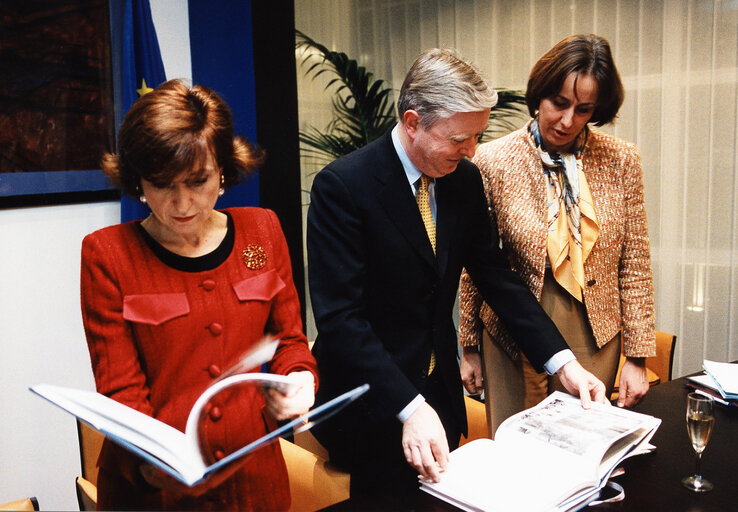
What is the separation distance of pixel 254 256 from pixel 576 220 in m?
1.01

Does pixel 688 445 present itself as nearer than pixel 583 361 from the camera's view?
Yes

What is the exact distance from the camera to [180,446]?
3.30 feet

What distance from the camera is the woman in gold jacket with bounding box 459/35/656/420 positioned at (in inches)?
75.5

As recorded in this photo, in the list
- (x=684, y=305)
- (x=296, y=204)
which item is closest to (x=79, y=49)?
(x=296, y=204)

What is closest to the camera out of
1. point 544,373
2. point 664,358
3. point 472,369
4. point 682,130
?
point 544,373

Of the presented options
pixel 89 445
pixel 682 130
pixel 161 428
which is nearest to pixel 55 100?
pixel 89 445

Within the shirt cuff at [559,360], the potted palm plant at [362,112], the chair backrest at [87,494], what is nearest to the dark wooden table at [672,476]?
the shirt cuff at [559,360]

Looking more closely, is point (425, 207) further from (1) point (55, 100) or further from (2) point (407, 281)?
(1) point (55, 100)

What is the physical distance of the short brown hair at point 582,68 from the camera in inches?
74.5

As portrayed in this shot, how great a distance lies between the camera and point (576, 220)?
A: 195 centimetres

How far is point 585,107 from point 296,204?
1763 millimetres

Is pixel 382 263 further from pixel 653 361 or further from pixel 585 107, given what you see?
pixel 653 361

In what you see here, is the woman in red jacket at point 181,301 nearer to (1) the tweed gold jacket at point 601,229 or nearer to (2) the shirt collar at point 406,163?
(2) the shirt collar at point 406,163

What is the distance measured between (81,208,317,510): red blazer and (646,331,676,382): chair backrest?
8.18 feet
